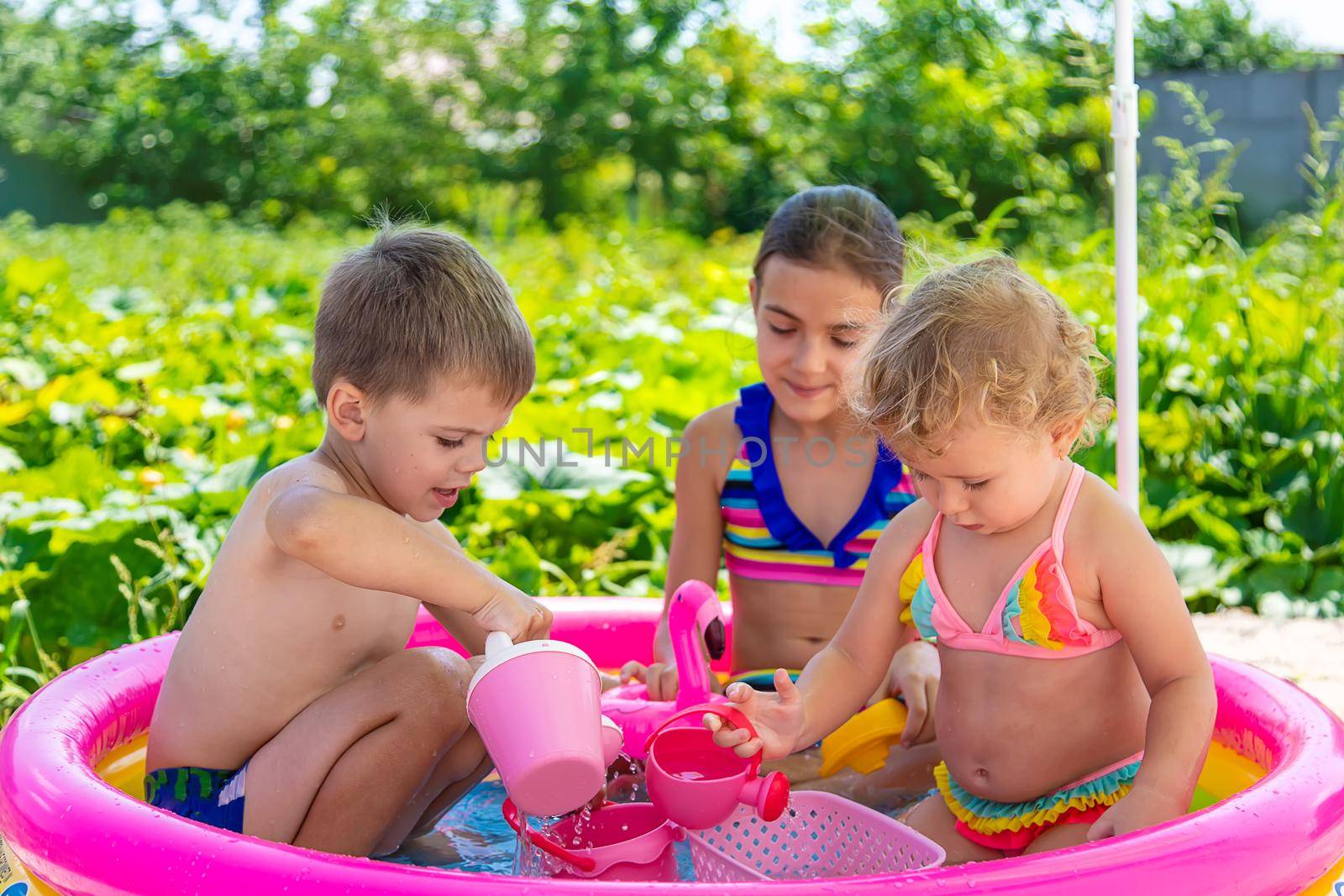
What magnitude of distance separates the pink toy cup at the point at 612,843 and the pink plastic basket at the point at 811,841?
1.6 inches

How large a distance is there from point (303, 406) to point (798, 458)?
2330 millimetres

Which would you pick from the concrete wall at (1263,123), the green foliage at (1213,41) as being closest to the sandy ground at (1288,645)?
the concrete wall at (1263,123)

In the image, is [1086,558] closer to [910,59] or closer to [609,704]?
[609,704]

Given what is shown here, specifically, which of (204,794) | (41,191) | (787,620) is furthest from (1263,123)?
(41,191)

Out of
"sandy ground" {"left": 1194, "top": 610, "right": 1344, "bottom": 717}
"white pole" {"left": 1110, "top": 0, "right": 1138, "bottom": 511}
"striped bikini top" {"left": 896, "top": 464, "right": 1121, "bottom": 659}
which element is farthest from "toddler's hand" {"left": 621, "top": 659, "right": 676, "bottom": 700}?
"sandy ground" {"left": 1194, "top": 610, "right": 1344, "bottom": 717}

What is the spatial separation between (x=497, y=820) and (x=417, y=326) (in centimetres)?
94

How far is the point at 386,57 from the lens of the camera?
52.6 feet

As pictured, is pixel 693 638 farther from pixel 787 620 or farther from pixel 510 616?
pixel 787 620

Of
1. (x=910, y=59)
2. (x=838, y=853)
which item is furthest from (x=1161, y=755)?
(x=910, y=59)

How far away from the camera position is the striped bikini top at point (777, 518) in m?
2.37

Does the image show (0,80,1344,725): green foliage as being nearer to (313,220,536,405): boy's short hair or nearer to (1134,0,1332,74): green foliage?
(313,220,536,405): boy's short hair

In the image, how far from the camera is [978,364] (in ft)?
5.28

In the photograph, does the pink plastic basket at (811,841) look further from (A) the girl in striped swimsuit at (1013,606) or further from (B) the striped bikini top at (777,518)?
(B) the striped bikini top at (777,518)

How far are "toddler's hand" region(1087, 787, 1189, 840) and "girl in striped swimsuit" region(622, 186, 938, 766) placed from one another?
1.82 feet
